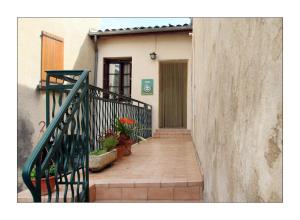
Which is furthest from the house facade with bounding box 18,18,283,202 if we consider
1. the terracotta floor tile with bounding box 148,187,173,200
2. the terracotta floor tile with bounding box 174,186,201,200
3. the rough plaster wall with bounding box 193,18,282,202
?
the terracotta floor tile with bounding box 148,187,173,200

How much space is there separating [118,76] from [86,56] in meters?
1.18

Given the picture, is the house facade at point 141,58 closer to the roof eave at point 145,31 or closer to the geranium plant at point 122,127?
the roof eave at point 145,31

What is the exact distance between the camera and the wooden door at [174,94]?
988 cm

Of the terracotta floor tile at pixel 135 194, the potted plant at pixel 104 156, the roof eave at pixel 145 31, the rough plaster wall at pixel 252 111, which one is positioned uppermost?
the roof eave at pixel 145 31

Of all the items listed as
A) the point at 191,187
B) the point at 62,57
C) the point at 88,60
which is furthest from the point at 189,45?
the point at 191,187

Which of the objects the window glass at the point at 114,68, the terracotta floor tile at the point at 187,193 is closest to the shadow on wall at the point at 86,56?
the window glass at the point at 114,68

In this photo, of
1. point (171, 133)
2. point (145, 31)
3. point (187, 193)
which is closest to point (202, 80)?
point (187, 193)

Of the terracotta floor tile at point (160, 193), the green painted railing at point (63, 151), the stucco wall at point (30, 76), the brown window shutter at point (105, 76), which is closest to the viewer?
the green painted railing at point (63, 151)

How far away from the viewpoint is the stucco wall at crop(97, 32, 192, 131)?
862cm

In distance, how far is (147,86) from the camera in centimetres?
871

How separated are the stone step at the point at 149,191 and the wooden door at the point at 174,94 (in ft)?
23.3

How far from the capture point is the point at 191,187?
109 inches
